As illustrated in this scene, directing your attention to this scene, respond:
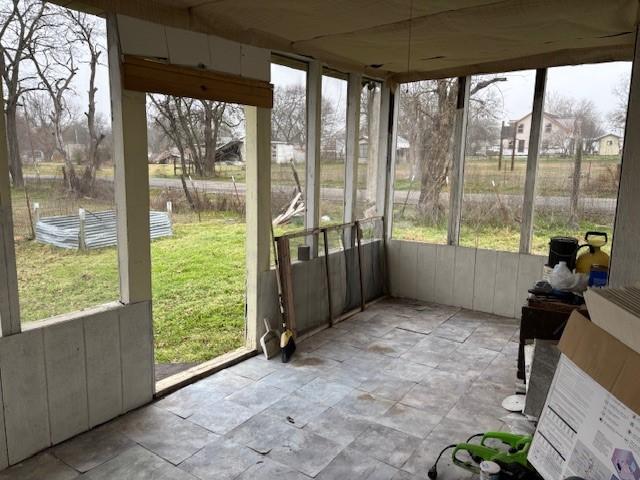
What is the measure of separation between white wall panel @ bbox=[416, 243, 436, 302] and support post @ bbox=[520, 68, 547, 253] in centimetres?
98

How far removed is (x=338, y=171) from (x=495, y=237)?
1.84m

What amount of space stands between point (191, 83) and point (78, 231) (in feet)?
3.79

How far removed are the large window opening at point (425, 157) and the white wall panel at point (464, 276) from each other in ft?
0.92

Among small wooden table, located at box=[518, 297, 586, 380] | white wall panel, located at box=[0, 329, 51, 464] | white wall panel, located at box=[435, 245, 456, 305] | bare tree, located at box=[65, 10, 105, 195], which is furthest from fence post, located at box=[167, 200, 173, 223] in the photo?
small wooden table, located at box=[518, 297, 586, 380]

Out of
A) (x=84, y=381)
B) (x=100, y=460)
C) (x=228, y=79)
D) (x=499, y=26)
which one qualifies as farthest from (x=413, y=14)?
(x=100, y=460)

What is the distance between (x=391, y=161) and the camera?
18.0 feet

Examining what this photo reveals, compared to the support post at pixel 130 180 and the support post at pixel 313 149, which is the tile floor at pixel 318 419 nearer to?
the support post at pixel 130 180

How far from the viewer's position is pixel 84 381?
271 centimetres

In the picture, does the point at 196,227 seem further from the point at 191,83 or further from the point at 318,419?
the point at 318,419

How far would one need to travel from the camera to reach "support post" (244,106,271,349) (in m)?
3.68

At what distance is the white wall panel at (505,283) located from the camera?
4918mm

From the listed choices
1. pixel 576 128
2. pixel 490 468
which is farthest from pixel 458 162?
→ pixel 490 468

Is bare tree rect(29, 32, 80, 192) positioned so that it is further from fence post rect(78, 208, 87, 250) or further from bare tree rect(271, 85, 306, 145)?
bare tree rect(271, 85, 306, 145)

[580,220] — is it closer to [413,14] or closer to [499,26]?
[499,26]
